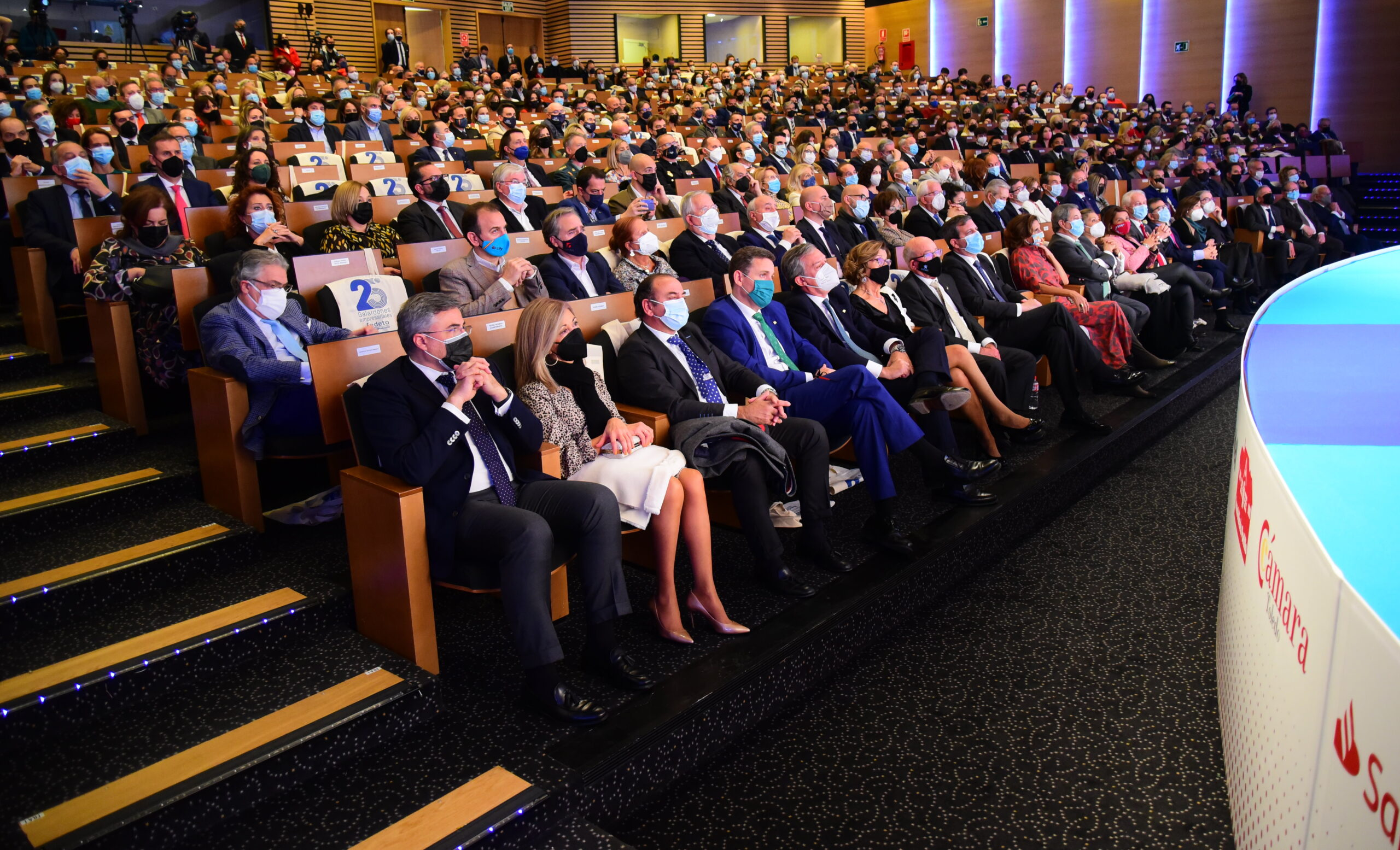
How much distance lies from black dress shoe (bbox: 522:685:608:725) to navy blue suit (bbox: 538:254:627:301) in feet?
6.25

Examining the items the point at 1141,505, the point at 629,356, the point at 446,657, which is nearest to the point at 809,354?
the point at 629,356

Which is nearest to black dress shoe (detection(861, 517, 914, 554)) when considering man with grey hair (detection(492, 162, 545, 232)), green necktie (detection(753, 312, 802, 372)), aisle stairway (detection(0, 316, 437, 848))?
green necktie (detection(753, 312, 802, 372))

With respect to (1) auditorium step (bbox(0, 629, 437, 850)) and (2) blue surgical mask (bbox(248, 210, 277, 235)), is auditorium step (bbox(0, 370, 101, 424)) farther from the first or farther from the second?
(1) auditorium step (bbox(0, 629, 437, 850))

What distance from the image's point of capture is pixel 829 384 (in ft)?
10.8

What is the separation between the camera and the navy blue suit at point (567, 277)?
12.4 feet

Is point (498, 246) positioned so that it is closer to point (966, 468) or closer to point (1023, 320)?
point (966, 468)

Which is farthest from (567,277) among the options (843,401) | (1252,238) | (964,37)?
(964,37)

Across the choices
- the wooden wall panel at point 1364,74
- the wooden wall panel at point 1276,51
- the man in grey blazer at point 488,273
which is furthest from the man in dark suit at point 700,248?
the wooden wall panel at point 1276,51

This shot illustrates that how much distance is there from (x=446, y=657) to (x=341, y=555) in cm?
50

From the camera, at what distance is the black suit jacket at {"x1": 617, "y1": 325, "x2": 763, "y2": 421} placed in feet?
9.79

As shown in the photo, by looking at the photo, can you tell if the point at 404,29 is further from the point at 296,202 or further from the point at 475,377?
the point at 475,377

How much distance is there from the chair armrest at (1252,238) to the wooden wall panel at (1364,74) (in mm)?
9968

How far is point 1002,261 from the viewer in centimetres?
527

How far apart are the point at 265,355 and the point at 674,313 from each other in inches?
49.9
